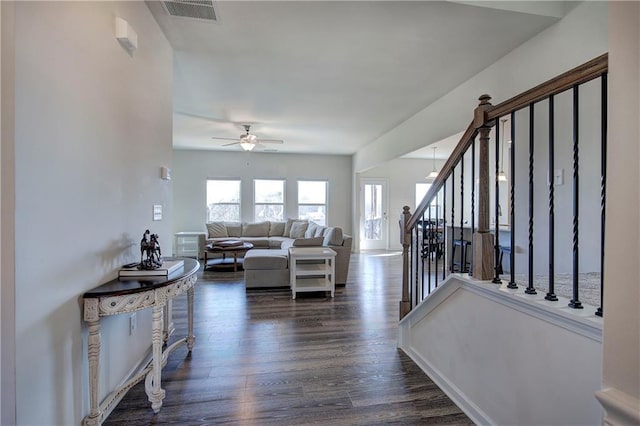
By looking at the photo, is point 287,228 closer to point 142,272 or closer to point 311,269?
point 311,269

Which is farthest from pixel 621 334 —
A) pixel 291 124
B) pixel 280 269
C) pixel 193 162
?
pixel 193 162

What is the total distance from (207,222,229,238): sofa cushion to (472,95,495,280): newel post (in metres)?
6.44

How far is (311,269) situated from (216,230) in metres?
3.73

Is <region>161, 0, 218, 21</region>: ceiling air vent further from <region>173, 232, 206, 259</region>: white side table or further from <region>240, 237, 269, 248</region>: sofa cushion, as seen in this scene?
<region>173, 232, 206, 259</region>: white side table

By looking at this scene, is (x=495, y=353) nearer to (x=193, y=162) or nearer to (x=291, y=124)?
(x=291, y=124)

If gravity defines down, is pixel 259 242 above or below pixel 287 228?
below

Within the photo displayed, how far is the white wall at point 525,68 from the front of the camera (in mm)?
2311

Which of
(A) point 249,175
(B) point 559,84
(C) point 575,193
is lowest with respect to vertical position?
(C) point 575,193

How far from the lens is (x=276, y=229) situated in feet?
25.9

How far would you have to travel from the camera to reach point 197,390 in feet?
6.85

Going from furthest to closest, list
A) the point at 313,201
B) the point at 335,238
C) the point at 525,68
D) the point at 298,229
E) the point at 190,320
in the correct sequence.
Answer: the point at 313,201 → the point at 298,229 → the point at 335,238 → the point at 525,68 → the point at 190,320

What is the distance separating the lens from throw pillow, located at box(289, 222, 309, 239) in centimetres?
753

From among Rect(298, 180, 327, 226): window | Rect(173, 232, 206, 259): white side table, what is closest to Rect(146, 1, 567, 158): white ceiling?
Rect(173, 232, 206, 259): white side table

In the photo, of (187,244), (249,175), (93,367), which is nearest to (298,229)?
(249,175)
